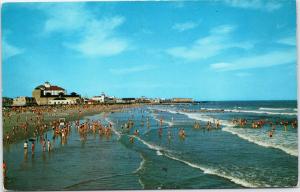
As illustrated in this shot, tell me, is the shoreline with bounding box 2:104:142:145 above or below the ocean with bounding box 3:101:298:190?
above

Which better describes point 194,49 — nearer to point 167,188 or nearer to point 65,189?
point 167,188

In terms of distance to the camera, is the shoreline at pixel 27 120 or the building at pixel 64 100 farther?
the building at pixel 64 100

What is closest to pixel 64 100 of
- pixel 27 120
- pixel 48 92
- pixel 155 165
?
pixel 27 120

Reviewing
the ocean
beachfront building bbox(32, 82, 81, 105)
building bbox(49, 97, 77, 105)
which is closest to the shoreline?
the ocean

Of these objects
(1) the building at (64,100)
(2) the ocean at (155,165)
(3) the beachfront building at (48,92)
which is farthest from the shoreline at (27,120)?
(1) the building at (64,100)

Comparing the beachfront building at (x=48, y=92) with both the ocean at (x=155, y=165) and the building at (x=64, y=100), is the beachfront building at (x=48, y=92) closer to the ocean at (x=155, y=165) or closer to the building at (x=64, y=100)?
the building at (x=64, y=100)

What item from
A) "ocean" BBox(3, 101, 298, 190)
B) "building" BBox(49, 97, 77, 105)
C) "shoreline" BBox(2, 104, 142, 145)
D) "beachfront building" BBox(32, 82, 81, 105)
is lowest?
"ocean" BBox(3, 101, 298, 190)

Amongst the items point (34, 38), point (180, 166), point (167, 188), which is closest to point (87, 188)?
point (167, 188)

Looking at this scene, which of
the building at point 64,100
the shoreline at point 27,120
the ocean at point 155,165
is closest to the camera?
the ocean at point 155,165

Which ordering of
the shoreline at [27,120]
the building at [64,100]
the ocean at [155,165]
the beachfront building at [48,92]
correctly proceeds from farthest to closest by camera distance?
the building at [64,100] → the beachfront building at [48,92] → the shoreline at [27,120] → the ocean at [155,165]

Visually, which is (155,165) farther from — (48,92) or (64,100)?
(64,100)

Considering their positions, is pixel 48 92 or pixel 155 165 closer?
pixel 155 165

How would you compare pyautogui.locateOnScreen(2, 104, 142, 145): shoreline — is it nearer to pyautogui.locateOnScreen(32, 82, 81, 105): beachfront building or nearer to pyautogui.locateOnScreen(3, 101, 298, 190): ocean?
pyautogui.locateOnScreen(3, 101, 298, 190): ocean

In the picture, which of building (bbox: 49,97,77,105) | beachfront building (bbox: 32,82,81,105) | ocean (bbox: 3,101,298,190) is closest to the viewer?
ocean (bbox: 3,101,298,190)
